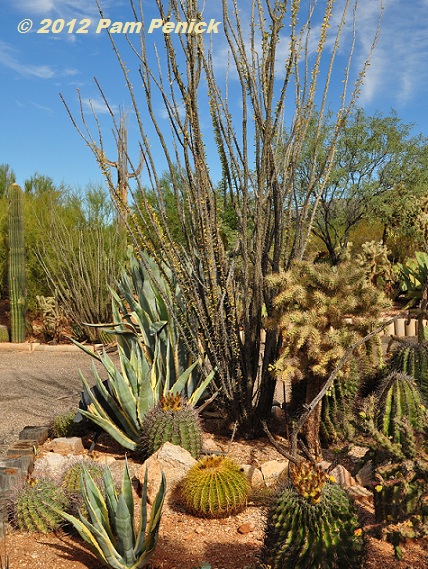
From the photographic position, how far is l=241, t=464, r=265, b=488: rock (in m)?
3.84

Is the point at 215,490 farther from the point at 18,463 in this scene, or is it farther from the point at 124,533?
the point at 18,463

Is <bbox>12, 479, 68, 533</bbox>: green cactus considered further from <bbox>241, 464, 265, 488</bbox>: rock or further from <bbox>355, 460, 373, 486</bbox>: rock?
<bbox>355, 460, 373, 486</bbox>: rock

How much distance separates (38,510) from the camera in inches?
142

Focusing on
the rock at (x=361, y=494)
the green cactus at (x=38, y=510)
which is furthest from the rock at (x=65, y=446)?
the rock at (x=361, y=494)

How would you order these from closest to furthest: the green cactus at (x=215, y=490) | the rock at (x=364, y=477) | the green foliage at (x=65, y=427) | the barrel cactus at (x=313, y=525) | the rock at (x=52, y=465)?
the barrel cactus at (x=313, y=525) < the green cactus at (x=215, y=490) < the rock at (x=364, y=477) < the rock at (x=52, y=465) < the green foliage at (x=65, y=427)

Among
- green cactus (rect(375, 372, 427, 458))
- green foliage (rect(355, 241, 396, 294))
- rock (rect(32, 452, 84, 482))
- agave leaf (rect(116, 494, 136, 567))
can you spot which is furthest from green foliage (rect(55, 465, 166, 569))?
green foliage (rect(355, 241, 396, 294))

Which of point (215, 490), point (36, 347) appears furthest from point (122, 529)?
point (36, 347)

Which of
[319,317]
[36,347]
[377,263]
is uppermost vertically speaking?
[377,263]

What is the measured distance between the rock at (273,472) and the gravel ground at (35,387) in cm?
220

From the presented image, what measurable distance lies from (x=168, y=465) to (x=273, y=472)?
64 centimetres

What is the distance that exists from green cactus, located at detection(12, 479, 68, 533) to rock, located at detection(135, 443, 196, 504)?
51 cm

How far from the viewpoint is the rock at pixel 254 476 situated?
12.6ft

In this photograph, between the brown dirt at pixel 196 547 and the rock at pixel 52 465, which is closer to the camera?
the brown dirt at pixel 196 547

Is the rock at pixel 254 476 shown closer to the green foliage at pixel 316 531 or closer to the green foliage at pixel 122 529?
the green foliage at pixel 122 529
